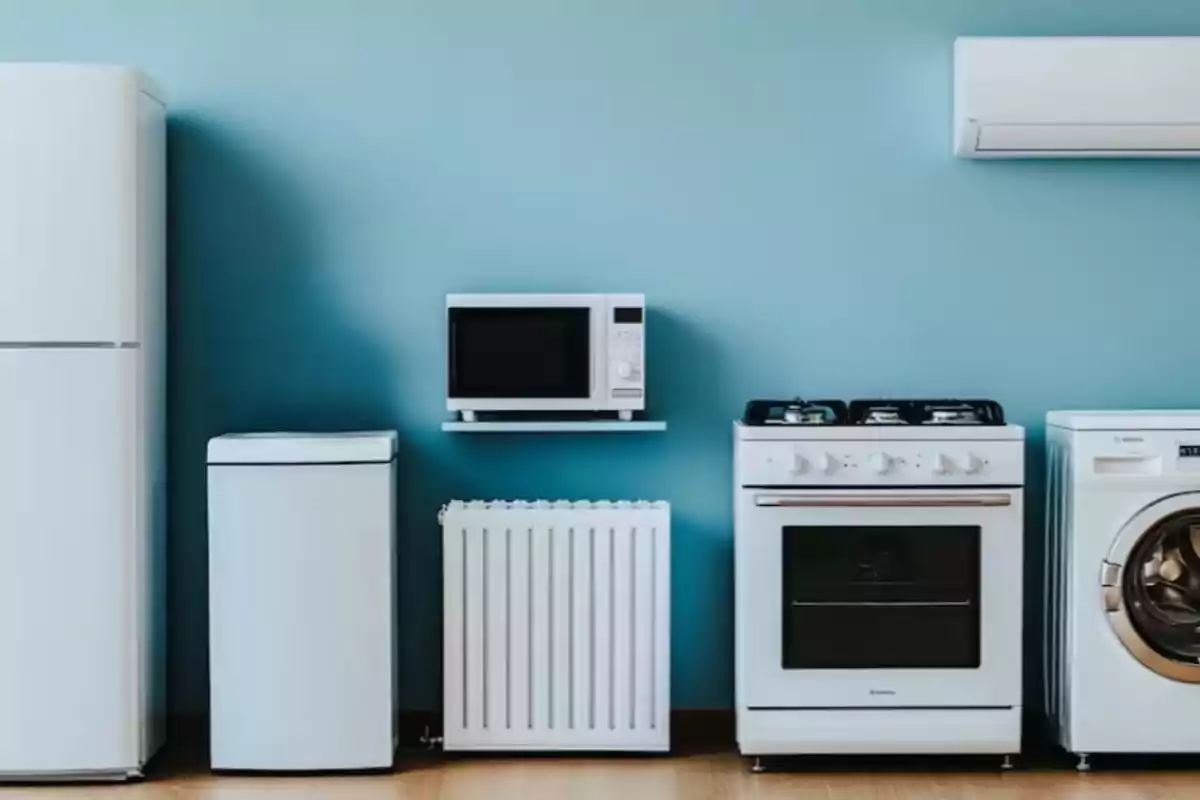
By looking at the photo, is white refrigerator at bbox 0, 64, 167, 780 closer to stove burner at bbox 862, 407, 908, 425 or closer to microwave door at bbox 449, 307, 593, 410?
microwave door at bbox 449, 307, 593, 410

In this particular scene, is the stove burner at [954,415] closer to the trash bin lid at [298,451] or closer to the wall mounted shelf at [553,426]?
the wall mounted shelf at [553,426]

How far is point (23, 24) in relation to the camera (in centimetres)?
383

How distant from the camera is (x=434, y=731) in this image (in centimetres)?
389

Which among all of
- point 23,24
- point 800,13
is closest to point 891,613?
point 800,13

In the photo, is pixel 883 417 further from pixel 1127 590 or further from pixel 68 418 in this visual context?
pixel 68 418

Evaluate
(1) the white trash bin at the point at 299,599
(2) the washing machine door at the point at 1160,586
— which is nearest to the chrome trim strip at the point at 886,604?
(2) the washing machine door at the point at 1160,586

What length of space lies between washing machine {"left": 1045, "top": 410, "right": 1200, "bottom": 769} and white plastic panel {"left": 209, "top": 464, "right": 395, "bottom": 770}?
1.70 m

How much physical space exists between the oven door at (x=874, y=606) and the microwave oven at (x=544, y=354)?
0.50 meters

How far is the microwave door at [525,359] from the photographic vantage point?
3686 mm

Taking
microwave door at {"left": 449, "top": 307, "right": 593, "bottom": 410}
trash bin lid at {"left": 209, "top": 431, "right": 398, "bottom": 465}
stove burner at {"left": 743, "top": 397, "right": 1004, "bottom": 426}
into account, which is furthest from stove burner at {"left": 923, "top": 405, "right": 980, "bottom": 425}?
trash bin lid at {"left": 209, "top": 431, "right": 398, "bottom": 465}

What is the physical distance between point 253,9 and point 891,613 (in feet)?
7.57

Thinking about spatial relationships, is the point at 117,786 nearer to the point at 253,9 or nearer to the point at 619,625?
the point at 619,625

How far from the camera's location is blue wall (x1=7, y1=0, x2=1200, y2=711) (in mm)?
3852

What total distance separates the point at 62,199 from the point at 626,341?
1.41 m
